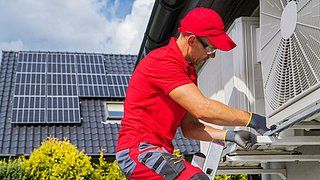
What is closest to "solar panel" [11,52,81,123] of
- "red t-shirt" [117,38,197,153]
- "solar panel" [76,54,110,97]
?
"solar panel" [76,54,110,97]

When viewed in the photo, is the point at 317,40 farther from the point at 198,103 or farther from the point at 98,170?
Result: the point at 98,170

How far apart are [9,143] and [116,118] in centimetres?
239

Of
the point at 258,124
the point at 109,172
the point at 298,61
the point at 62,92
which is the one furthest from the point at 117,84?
the point at 298,61

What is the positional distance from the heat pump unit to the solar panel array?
29.4 ft

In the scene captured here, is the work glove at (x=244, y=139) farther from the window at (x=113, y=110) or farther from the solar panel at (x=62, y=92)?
the window at (x=113, y=110)

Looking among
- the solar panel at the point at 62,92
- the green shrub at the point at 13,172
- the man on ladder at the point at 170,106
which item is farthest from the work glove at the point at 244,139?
the solar panel at the point at 62,92

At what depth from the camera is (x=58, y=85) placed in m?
12.1

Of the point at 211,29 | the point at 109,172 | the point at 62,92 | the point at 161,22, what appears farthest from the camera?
the point at 62,92

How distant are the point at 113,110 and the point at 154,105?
9858 mm

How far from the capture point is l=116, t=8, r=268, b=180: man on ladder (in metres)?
2.18

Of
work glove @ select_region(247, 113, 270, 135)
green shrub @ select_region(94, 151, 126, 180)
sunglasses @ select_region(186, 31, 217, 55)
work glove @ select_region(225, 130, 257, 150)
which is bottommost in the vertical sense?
work glove @ select_region(225, 130, 257, 150)

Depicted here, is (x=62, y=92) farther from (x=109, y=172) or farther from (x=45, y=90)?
(x=109, y=172)

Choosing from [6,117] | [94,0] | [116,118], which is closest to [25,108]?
[6,117]

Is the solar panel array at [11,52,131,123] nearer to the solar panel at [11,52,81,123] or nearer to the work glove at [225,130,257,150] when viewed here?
the solar panel at [11,52,81,123]
